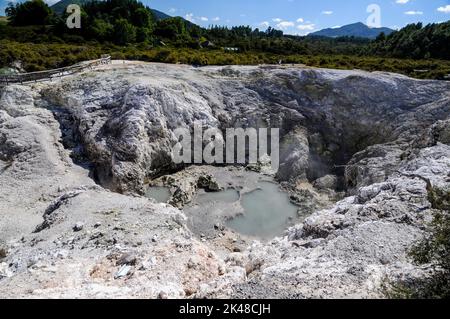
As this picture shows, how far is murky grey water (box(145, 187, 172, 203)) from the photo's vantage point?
29.8 m

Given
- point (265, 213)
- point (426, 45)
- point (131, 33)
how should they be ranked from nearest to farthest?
point (265, 213), point (131, 33), point (426, 45)

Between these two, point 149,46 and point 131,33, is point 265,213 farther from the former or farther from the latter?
point 131,33

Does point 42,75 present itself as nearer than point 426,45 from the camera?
Yes

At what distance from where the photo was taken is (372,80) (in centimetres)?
3781

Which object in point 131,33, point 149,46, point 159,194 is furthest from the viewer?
point 131,33

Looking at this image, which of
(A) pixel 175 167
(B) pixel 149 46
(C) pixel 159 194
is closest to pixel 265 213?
(C) pixel 159 194

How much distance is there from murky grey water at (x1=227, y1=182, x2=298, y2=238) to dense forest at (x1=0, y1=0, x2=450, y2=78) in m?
22.9

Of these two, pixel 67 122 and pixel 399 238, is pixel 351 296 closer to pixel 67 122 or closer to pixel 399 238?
pixel 399 238

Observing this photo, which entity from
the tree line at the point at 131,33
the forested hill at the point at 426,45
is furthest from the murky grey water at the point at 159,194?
the forested hill at the point at 426,45

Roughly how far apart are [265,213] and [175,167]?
989 centimetres

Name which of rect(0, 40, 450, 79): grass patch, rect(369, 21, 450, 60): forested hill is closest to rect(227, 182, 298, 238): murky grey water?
rect(0, 40, 450, 79): grass patch

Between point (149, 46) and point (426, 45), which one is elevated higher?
point (426, 45)

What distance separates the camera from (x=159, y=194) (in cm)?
3062

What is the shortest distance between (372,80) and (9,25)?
8302 cm
